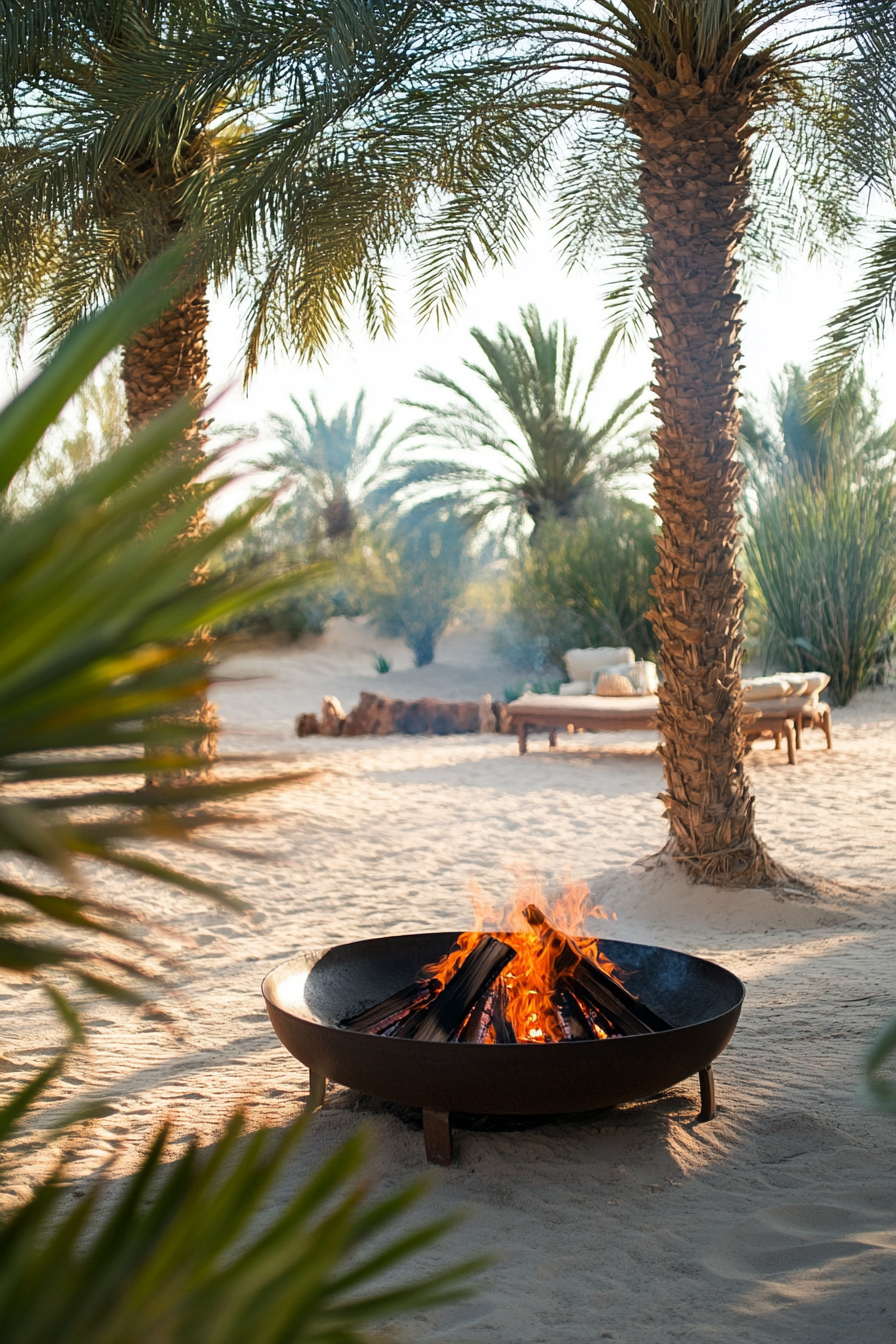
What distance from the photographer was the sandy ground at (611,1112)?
92.6 inches

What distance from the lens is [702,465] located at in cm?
647

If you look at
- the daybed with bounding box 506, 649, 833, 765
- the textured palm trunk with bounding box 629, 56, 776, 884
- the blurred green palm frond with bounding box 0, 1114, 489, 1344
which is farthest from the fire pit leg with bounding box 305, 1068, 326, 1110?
the daybed with bounding box 506, 649, 833, 765

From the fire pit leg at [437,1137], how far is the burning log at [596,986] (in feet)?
1.96

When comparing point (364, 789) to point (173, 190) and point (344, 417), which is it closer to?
point (173, 190)

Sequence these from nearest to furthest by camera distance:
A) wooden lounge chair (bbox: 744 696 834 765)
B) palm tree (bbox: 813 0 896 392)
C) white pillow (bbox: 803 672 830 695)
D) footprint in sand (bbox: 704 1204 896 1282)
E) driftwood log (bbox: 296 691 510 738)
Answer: footprint in sand (bbox: 704 1204 896 1282) < palm tree (bbox: 813 0 896 392) < wooden lounge chair (bbox: 744 696 834 765) < white pillow (bbox: 803 672 830 695) < driftwood log (bbox: 296 691 510 738)

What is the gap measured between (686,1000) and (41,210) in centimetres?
620

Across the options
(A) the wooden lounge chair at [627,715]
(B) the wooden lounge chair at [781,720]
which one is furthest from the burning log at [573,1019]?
(B) the wooden lounge chair at [781,720]

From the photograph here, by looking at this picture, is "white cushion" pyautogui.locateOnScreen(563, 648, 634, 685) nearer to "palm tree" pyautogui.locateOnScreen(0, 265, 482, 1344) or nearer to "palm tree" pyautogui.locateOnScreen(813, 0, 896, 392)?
"palm tree" pyautogui.locateOnScreen(813, 0, 896, 392)

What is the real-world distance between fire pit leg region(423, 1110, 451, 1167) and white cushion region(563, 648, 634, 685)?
12.4 meters

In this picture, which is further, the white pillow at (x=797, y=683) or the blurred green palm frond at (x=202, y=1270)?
the white pillow at (x=797, y=683)

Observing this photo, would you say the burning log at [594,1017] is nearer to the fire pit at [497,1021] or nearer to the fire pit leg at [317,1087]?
the fire pit at [497,1021]

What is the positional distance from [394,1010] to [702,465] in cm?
413

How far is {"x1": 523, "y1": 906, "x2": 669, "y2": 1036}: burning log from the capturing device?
3.27m

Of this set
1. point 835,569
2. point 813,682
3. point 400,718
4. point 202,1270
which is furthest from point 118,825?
point 835,569
